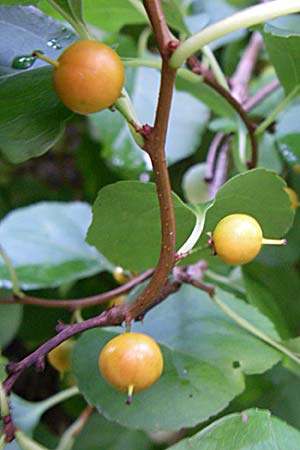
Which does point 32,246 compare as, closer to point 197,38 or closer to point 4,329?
point 4,329

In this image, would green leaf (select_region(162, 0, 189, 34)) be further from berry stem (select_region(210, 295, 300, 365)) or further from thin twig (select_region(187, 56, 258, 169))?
berry stem (select_region(210, 295, 300, 365))

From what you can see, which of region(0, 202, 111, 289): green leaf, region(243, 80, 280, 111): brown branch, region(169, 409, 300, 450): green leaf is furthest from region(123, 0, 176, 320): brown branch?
region(243, 80, 280, 111): brown branch

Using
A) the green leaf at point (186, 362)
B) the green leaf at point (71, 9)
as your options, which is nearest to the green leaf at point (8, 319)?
the green leaf at point (186, 362)

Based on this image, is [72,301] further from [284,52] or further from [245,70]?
[245,70]

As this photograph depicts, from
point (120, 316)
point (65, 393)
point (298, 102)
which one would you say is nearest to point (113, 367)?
point (120, 316)

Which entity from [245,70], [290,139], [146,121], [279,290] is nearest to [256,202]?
[290,139]

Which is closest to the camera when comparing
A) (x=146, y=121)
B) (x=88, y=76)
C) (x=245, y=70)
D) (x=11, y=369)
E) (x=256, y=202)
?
(x=88, y=76)

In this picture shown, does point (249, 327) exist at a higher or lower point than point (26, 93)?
lower

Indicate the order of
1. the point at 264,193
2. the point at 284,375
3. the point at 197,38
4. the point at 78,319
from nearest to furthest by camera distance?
the point at 197,38
the point at 264,193
the point at 78,319
the point at 284,375
